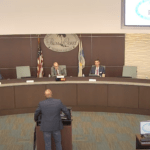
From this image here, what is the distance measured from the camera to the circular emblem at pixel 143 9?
288 inches

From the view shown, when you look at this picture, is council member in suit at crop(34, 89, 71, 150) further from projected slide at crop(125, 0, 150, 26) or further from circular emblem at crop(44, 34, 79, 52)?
circular emblem at crop(44, 34, 79, 52)

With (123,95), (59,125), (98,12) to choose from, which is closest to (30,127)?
(59,125)

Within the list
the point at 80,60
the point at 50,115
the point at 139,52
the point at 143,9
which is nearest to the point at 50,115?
the point at 50,115

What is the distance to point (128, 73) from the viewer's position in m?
10.0

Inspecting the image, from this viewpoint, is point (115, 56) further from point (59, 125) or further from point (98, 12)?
point (59, 125)

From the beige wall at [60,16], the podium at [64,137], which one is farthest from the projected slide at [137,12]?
the podium at [64,137]

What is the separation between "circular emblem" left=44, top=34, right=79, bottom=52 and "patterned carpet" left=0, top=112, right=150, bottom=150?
3.97m

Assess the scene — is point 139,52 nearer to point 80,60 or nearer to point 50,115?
point 80,60

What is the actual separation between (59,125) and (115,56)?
279 inches

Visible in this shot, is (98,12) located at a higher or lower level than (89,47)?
higher

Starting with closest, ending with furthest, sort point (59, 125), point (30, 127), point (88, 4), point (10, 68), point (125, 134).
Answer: point (59, 125) → point (125, 134) → point (30, 127) → point (88, 4) → point (10, 68)

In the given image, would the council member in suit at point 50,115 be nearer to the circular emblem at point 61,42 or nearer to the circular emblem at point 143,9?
the circular emblem at point 143,9

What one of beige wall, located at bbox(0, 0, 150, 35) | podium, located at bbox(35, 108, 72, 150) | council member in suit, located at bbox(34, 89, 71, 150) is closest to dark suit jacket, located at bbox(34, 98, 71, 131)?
council member in suit, located at bbox(34, 89, 71, 150)

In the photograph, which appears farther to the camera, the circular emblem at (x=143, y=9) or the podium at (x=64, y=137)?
the circular emblem at (x=143, y=9)
